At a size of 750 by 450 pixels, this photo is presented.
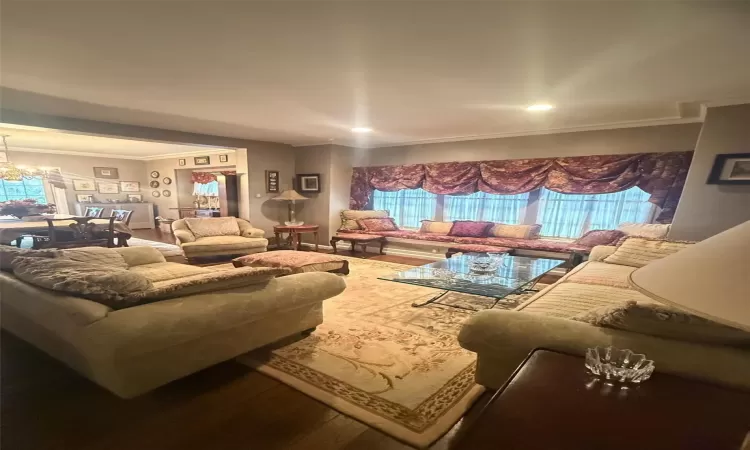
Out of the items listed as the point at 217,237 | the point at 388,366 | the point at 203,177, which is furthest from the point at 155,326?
the point at 203,177

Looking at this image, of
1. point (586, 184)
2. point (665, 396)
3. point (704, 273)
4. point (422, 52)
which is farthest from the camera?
point (586, 184)

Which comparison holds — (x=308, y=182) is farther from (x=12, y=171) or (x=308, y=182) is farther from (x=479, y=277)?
(x=12, y=171)

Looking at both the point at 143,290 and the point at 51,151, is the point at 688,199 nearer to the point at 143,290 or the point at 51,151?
the point at 143,290

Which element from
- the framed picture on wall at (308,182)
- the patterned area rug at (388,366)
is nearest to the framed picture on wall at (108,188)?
the framed picture on wall at (308,182)

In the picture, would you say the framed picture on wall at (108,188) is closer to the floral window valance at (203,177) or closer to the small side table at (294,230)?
the floral window valance at (203,177)

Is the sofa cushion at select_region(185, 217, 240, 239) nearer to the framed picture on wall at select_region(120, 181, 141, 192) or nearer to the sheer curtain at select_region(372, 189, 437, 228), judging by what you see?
the sheer curtain at select_region(372, 189, 437, 228)

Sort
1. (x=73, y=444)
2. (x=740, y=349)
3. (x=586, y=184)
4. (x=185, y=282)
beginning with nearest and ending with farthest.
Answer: (x=740, y=349) → (x=73, y=444) → (x=185, y=282) → (x=586, y=184)

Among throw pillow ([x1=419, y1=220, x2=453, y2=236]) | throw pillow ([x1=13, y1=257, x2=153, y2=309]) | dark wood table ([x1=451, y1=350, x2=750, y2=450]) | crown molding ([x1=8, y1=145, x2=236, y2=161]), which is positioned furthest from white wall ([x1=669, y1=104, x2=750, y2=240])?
crown molding ([x1=8, y1=145, x2=236, y2=161])

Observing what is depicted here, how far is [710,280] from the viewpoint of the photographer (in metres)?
0.59

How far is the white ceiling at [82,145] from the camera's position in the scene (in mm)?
5292

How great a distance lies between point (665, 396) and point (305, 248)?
6.33 m

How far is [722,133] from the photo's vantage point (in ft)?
→ 11.0

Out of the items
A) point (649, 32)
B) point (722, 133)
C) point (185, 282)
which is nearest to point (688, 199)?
point (722, 133)

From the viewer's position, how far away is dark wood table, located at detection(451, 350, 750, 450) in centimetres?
86
